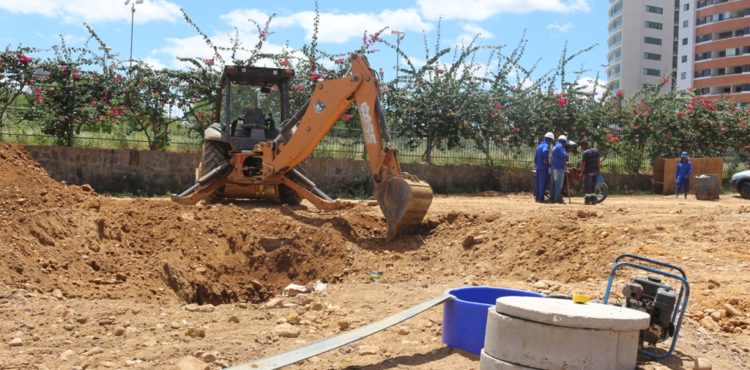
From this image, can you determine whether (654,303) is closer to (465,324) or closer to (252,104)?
(465,324)

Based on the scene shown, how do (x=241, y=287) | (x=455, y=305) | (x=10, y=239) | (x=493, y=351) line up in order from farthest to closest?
(x=241, y=287)
(x=10, y=239)
(x=455, y=305)
(x=493, y=351)

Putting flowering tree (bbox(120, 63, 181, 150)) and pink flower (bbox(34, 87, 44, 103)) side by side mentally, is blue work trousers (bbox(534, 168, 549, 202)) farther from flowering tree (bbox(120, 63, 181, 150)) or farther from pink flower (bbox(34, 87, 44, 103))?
pink flower (bbox(34, 87, 44, 103))

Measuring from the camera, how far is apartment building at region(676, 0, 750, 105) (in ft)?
227

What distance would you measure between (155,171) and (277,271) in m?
8.56

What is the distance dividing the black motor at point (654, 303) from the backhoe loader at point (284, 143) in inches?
217

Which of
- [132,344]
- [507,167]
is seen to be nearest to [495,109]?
[507,167]

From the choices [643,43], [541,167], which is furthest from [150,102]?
[643,43]

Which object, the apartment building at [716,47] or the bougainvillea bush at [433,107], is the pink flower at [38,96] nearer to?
the bougainvillea bush at [433,107]

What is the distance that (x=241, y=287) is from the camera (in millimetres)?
10352

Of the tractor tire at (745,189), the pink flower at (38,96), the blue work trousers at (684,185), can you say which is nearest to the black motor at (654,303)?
the pink flower at (38,96)

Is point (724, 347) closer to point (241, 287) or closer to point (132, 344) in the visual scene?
point (132, 344)

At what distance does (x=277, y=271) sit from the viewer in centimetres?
1095

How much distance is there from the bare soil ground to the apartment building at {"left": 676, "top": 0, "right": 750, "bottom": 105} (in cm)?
6232

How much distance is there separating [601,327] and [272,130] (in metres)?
10.4
